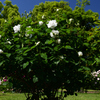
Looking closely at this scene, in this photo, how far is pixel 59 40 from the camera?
11.5 ft

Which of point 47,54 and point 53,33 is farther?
point 47,54

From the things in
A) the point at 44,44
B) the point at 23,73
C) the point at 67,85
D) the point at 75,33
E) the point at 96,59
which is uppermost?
the point at 75,33

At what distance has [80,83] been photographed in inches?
164

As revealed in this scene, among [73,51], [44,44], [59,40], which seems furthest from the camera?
[73,51]

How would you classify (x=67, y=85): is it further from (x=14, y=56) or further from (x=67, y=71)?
(x=14, y=56)

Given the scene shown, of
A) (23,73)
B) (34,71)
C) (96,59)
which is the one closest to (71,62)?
(96,59)

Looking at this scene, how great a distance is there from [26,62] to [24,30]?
833 millimetres

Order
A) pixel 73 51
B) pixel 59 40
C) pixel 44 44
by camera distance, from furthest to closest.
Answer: pixel 73 51
pixel 44 44
pixel 59 40

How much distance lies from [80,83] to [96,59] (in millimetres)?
691

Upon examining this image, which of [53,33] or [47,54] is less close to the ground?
[53,33]

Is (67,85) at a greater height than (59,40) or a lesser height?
lesser

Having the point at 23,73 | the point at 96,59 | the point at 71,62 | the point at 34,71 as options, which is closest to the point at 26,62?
the point at 34,71

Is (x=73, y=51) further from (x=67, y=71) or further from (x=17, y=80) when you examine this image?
(x=17, y=80)

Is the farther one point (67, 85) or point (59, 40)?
point (67, 85)
